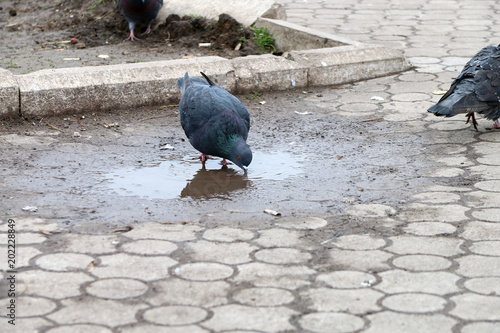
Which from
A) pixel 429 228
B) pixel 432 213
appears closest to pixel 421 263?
pixel 429 228

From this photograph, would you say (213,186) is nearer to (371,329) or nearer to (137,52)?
(371,329)

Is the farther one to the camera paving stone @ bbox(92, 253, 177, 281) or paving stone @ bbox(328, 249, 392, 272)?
paving stone @ bbox(328, 249, 392, 272)

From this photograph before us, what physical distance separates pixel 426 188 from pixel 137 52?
4436 millimetres

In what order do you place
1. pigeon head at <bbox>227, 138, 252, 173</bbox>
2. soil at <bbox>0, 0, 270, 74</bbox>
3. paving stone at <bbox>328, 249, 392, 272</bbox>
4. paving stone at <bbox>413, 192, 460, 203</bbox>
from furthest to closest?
soil at <bbox>0, 0, 270, 74</bbox> < pigeon head at <bbox>227, 138, 252, 173</bbox> < paving stone at <bbox>413, 192, 460, 203</bbox> < paving stone at <bbox>328, 249, 392, 272</bbox>

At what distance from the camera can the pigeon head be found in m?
4.51

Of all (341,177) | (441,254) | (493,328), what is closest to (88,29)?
(341,177)

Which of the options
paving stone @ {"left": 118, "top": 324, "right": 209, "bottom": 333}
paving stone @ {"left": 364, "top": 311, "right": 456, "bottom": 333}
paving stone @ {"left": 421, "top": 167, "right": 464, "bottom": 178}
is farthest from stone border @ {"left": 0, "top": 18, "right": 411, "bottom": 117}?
paving stone @ {"left": 364, "top": 311, "right": 456, "bottom": 333}

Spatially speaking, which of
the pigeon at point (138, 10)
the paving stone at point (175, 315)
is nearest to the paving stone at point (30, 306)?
the paving stone at point (175, 315)

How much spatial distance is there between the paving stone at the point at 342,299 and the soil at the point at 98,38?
15.3 feet

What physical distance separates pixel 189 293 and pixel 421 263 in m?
1.17

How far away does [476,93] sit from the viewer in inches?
199

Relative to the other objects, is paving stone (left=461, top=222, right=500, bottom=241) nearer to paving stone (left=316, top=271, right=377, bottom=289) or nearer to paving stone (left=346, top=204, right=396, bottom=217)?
paving stone (left=346, top=204, right=396, bottom=217)

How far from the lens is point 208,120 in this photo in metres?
4.66

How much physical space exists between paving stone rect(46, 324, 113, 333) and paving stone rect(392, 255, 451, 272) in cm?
146
